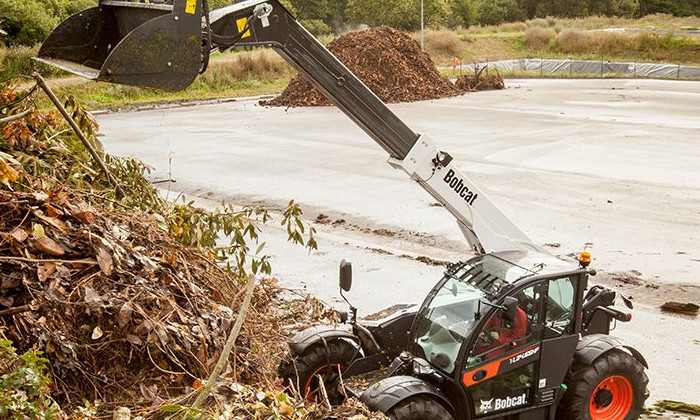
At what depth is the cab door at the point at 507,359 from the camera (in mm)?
7129

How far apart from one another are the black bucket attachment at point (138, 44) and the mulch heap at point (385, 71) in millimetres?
27610

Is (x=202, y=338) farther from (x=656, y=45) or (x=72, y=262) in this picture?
(x=656, y=45)

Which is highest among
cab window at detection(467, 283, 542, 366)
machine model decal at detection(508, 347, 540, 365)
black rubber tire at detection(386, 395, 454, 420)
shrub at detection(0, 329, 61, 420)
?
shrub at detection(0, 329, 61, 420)

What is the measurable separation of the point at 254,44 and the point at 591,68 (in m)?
45.3

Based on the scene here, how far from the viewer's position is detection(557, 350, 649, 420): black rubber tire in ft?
24.8

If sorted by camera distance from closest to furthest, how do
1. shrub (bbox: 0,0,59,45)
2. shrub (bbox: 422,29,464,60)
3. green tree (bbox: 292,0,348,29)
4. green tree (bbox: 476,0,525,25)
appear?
shrub (bbox: 0,0,59,45) < shrub (bbox: 422,29,464,60) < green tree (bbox: 292,0,348,29) < green tree (bbox: 476,0,525,25)

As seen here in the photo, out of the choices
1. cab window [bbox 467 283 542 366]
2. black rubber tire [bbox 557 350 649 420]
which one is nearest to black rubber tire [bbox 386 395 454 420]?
cab window [bbox 467 283 542 366]

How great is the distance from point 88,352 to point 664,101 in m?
33.3

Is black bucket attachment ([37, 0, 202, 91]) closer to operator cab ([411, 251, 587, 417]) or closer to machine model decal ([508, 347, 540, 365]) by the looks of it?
operator cab ([411, 251, 587, 417])

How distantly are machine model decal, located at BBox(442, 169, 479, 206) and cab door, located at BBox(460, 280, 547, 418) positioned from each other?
1.55 metres

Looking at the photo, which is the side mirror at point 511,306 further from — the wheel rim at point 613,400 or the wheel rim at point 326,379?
the wheel rim at point 326,379

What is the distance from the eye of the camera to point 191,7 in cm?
700

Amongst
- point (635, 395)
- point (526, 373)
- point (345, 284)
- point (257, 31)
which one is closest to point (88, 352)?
point (345, 284)

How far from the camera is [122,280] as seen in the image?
7.05 m
